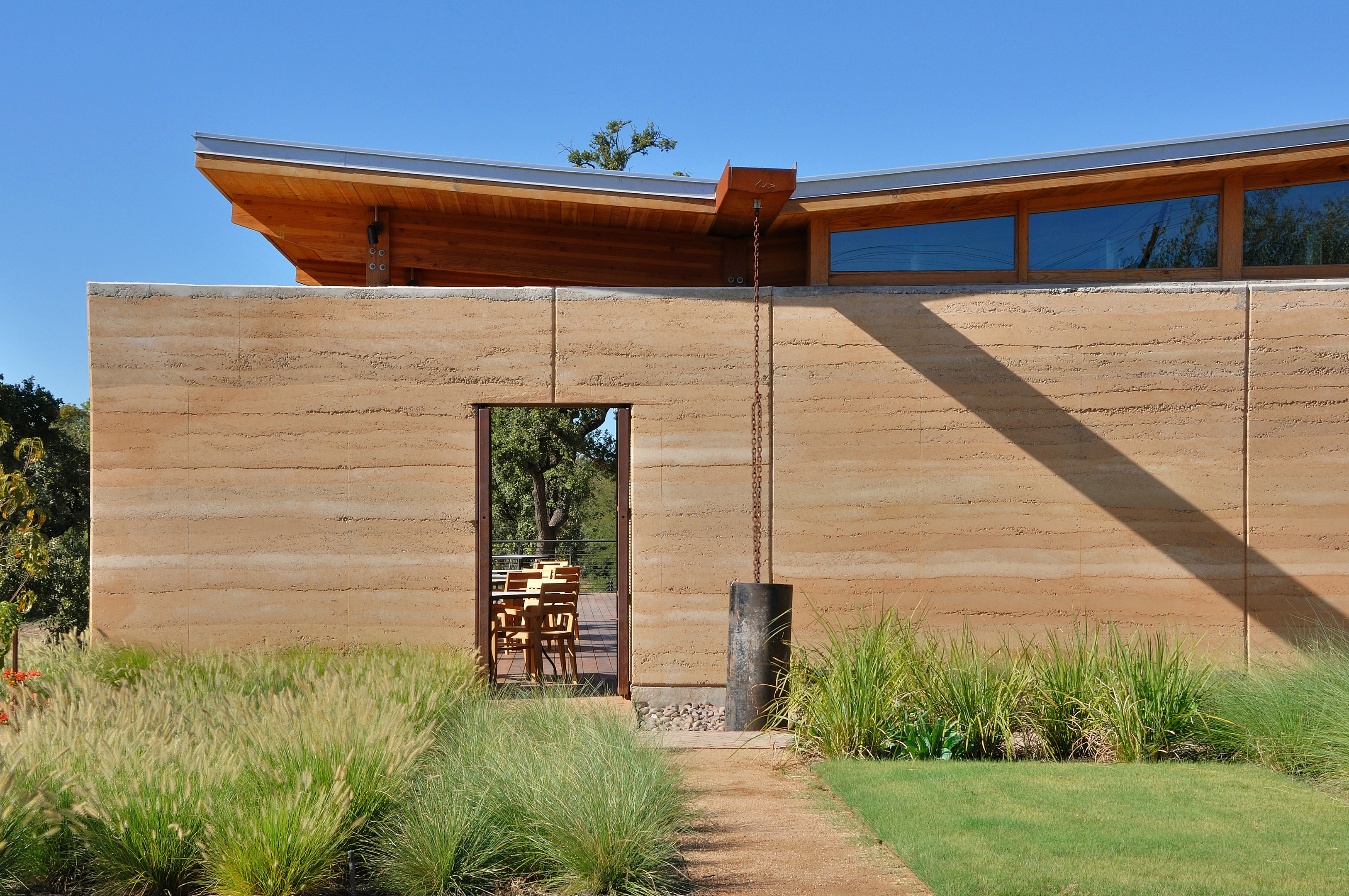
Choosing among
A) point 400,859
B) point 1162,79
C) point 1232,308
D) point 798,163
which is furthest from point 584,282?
point 1162,79

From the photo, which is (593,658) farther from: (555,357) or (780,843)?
(780,843)

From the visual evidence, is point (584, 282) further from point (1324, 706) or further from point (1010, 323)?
point (1324, 706)

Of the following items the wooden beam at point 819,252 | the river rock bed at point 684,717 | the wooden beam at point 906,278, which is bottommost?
the river rock bed at point 684,717

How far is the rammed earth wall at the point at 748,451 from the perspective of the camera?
26.9 feet

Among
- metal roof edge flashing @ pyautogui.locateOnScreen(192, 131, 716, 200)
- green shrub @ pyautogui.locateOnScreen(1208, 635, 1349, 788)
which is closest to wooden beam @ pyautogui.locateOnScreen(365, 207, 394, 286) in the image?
metal roof edge flashing @ pyautogui.locateOnScreen(192, 131, 716, 200)

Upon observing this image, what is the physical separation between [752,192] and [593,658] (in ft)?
20.0

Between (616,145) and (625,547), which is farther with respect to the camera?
(616,145)

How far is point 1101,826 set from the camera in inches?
192

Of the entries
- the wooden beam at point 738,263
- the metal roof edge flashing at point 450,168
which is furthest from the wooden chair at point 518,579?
the metal roof edge flashing at point 450,168

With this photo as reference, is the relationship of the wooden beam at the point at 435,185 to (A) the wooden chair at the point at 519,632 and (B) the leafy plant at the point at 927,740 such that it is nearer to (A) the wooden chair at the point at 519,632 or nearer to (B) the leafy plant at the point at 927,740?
(A) the wooden chair at the point at 519,632

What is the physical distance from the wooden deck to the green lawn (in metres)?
2.22

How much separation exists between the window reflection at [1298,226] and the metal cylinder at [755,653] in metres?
5.40

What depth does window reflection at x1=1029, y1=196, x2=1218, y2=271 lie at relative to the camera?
9.01 meters

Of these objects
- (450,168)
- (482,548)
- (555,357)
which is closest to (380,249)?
(450,168)
